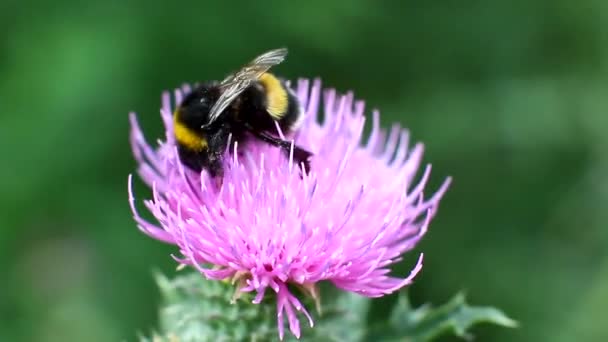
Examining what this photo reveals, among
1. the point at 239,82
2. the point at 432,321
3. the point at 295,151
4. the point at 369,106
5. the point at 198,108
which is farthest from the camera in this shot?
the point at 369,106

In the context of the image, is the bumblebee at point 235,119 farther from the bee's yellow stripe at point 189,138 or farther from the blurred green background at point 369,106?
the blurred green background at point 369,106

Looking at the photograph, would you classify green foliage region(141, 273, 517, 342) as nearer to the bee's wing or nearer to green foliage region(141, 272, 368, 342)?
green foliage region(141, 272, 368, 342)

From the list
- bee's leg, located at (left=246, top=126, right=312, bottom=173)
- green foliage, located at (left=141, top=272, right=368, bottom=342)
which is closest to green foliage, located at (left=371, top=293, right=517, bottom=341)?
green foliage, located at (left=141, top=272, right=368, bottom=342)

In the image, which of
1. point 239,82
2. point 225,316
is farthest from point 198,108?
point 225,316

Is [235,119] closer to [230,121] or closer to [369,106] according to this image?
[230,121]

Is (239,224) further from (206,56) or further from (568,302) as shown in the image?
(568,302)

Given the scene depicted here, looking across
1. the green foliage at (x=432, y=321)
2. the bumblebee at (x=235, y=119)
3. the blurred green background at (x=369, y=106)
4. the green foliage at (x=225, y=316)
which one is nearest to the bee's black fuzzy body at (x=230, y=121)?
the bumblebee at (x=235, y=119)
